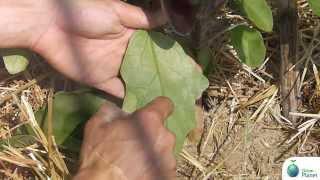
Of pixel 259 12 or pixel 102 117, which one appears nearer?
pixel 259 12

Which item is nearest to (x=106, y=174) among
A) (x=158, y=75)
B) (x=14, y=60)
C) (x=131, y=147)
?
(x=131, y=147)

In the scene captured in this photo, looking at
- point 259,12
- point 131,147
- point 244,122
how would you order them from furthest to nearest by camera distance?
point 244,122, point 131,147, point 259,12

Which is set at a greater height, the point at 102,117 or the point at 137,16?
the point at 137,16

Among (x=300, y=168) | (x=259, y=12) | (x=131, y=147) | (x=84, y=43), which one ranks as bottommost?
(x=300, y=168)

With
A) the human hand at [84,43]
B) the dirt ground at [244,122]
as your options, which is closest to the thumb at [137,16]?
the human hand at [84,43]

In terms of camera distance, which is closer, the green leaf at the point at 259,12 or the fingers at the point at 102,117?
the green leaf at the point at 259,12

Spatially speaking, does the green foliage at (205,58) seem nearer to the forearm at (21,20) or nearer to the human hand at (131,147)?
the human hand at (131,147)

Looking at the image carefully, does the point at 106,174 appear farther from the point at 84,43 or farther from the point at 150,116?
the point at 84,43

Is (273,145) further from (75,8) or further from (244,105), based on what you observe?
(75,8)
